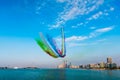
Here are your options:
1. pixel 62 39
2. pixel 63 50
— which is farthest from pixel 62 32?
pixel 63 50

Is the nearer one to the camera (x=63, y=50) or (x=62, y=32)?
(x=63, y=50)

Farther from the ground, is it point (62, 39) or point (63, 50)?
point (62, 39)

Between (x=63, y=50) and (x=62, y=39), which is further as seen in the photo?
(x=62, y=39)

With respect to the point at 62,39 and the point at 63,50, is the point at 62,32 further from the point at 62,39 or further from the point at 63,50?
the point at 63,50
